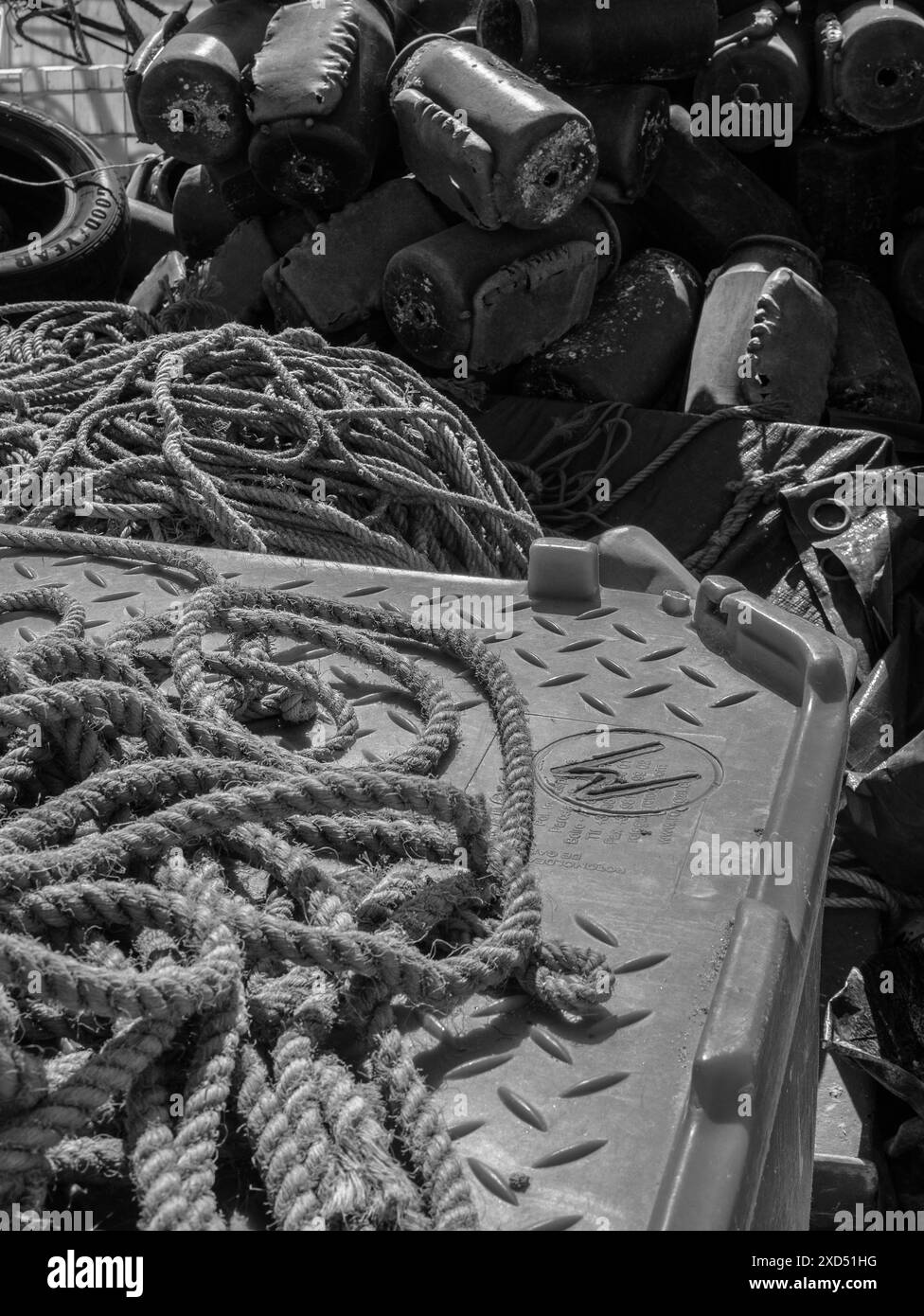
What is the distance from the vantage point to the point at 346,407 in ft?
10.1

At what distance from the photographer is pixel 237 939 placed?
1265mm

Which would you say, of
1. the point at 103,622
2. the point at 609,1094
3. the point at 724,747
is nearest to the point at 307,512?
the point at 103,622

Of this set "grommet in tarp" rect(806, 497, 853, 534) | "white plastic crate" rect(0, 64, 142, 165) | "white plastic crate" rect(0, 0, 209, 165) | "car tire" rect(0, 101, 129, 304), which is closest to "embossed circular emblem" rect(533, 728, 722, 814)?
"grommet in tarp" rect(806, 497, 853, 534)

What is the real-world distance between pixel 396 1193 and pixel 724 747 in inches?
33.5

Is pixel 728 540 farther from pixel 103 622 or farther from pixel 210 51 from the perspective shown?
pixel 210 51

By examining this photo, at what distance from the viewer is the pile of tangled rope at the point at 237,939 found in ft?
3.58

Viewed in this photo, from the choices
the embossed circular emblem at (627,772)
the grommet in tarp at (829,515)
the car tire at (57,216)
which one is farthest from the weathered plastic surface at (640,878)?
→ the car tire at (57,216)

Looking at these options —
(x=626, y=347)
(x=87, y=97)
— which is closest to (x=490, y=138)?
(x=626, y=347)

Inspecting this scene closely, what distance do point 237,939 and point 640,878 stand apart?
499 millimetres

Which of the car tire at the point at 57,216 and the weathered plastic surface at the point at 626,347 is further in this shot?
the car tire at the point at 57,216

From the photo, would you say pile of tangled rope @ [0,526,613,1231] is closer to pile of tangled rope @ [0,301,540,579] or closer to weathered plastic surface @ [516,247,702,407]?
pile of tangled rope @ [0,301,540,579]

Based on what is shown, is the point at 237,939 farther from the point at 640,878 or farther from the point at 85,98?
the point at 85,98

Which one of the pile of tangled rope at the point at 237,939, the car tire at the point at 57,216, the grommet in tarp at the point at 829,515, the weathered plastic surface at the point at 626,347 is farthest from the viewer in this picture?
the car tire at the point at 57,216

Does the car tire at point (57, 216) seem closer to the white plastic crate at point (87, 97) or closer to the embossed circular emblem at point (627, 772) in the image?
the embossed circular emblem at point (627, 772)
